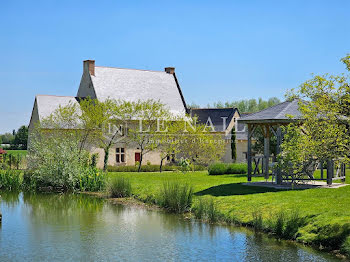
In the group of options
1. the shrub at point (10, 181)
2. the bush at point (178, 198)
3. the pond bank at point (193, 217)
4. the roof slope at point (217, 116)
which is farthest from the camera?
the roof slope at point (217, 116)

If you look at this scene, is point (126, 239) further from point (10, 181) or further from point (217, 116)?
point (217, 116)

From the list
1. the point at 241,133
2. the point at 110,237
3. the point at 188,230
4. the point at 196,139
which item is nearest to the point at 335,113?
the point at 188,230

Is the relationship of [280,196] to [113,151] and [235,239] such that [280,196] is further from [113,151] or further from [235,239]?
[113,151]

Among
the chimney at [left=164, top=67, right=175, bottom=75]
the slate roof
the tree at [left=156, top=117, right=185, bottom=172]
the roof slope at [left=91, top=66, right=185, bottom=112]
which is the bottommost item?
the tree at [left=156, top=117, right=185, bottom=172]

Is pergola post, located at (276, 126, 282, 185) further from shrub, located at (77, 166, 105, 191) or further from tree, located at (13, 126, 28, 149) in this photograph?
tree, located at (13, 126, 28, 149)

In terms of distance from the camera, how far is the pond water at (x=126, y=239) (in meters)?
11.9

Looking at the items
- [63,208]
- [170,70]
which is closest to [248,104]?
[170,70]

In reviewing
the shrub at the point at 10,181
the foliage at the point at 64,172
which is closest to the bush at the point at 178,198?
the foliage at the point at 64,172

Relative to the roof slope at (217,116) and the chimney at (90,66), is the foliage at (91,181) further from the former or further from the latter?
the roof slope at (217,116)

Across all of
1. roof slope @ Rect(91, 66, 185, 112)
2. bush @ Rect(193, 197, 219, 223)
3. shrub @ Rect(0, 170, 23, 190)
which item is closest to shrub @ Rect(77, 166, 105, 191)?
shrub @ Rect(0, 170, 23, 190)

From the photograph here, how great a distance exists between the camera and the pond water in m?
11.9

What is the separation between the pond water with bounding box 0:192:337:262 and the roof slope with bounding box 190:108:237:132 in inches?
1066

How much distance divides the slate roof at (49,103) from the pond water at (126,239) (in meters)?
20.4

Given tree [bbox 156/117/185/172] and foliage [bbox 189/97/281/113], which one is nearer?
tree [bbox 156/117/185/172]
